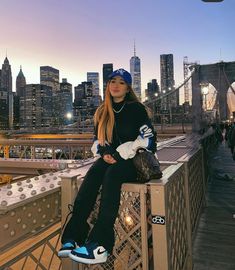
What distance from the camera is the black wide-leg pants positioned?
189 centimetres

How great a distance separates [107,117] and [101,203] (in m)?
0.74

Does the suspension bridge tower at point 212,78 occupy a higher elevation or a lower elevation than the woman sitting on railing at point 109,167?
higher

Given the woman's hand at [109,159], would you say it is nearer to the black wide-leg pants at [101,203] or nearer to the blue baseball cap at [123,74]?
the black wide-leg pants at [101,203]

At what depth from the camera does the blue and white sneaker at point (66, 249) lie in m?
1.89

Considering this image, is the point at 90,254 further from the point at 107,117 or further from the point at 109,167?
the point at 107,117

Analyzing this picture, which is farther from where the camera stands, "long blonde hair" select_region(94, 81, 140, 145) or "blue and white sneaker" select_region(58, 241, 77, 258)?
"long blonde hair" select_region(94, 81, 140, 145)

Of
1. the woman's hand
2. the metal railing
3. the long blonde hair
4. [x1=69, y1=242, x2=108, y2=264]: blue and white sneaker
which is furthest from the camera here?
the long blonde hair

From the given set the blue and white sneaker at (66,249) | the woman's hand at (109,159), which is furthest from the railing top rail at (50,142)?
the blue and white sneaker at (66,249)

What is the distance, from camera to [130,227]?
2197 millimetres

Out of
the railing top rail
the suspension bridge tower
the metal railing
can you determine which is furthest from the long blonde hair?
the suspension bridge tower

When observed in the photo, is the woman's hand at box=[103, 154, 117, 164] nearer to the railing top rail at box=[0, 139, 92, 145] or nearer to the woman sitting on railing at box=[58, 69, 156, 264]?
the woman sitting on railing at box=[58, 69, 156, 264]

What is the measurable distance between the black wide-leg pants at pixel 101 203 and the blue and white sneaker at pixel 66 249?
1.2 inches

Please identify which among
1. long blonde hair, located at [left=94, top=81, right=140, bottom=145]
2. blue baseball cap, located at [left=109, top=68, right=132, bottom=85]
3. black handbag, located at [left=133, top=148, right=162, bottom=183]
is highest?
blue baseball cap, located at [left=109, top=68, right=132, bottom=85]

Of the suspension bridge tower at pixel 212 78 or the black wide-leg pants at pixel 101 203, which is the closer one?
the black wide-leg pants at pixel 101 203
